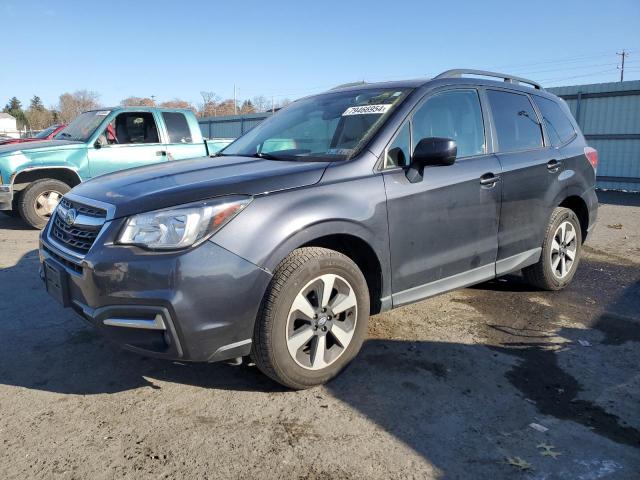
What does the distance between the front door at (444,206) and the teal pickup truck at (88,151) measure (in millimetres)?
4993

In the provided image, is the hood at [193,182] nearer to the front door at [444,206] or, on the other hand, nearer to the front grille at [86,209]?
the front grille at [86,209]

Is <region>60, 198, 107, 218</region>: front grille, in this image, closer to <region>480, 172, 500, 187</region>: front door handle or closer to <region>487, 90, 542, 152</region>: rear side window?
<region>480, 172, 500, 187</region>: front door handle

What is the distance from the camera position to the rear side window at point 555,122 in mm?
4793

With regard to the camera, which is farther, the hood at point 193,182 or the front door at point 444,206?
the front door at point 444,206

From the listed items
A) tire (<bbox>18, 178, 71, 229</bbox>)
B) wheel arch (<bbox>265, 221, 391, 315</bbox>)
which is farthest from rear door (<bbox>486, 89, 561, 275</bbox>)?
tire (<bbox>18, 178, 71, 229</bbox>)

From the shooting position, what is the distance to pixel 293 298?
2.86m

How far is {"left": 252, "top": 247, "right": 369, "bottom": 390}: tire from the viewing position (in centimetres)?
280

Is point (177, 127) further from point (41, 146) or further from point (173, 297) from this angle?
point (173, 297)

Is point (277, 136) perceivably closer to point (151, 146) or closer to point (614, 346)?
point (614, 346)

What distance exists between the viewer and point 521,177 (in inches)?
166

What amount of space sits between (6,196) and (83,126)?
1743 mm

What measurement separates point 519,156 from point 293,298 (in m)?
2.50

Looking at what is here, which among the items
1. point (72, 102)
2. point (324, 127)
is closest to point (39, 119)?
point (72, 102)

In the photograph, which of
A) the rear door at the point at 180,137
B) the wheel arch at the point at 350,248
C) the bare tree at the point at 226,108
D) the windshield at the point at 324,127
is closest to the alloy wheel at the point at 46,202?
the rear door at the point at 180,137
